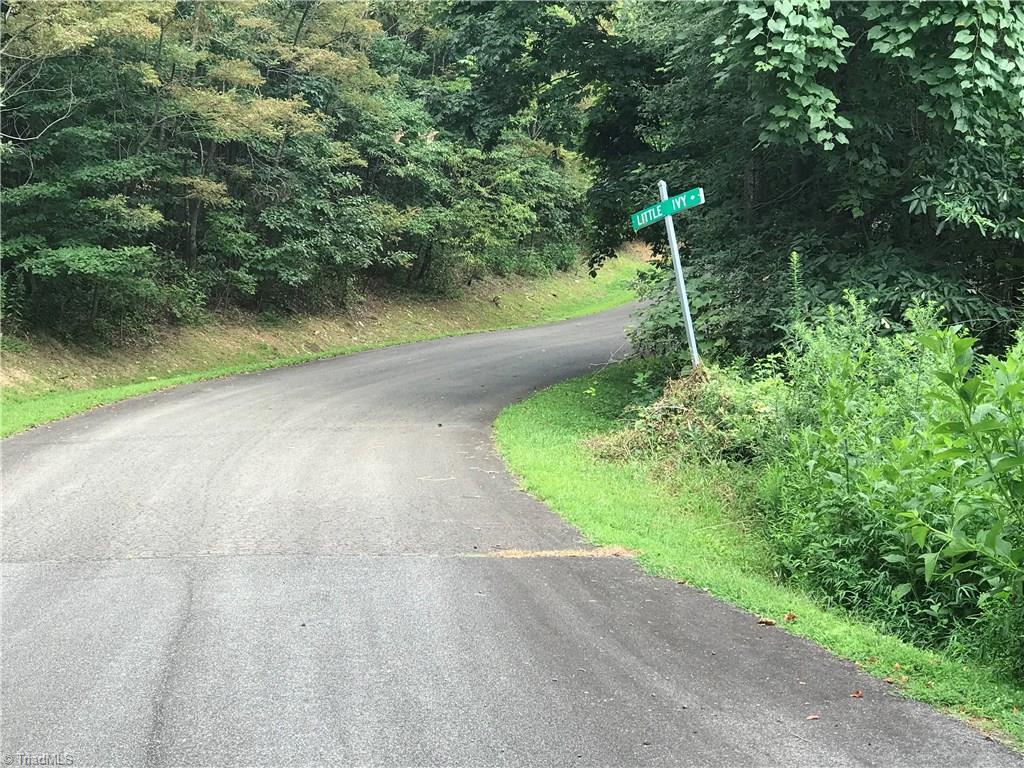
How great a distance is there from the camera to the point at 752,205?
11719 mm

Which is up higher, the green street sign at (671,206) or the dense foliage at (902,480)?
the green street sign at (671,206)

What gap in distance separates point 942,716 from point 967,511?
1.08m

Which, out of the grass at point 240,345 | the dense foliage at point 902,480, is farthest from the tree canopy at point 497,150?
the dense foliage at point 902,480

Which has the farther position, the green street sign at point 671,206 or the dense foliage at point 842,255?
the green street sign at point 671,206

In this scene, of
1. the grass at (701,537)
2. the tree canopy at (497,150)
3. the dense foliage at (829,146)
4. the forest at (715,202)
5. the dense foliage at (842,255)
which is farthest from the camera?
the tree canopy at (497,150)

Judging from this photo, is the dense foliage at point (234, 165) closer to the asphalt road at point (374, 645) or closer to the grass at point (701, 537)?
the grass at point (701, 537)

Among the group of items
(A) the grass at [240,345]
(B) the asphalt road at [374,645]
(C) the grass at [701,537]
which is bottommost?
(C) the grass at [701,537]

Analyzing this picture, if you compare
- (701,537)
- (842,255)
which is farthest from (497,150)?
(701,537)

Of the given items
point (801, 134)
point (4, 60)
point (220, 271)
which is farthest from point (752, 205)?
point (220, 271)

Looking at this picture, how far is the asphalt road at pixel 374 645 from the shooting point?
3.45 m

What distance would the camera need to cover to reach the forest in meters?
5.32

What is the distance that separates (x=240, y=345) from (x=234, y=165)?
4516 mm

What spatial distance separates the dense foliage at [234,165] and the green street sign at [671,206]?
6.19 metres

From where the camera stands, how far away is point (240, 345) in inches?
826
